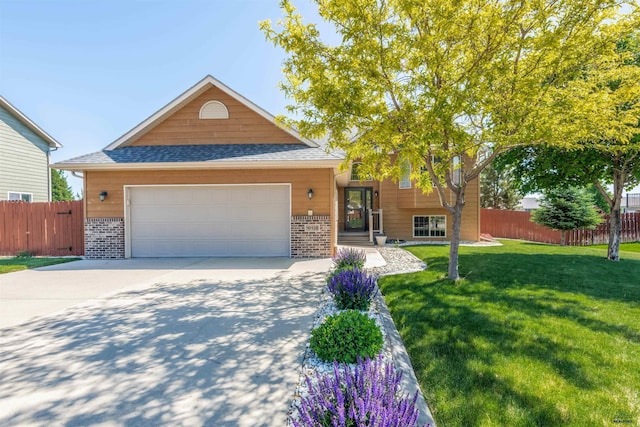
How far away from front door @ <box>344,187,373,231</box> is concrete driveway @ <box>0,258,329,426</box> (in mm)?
9394

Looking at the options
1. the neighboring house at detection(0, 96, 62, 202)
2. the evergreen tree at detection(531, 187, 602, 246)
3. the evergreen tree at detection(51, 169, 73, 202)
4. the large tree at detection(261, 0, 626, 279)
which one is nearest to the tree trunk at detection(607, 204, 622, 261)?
the evergreen tree at detection(531, 187, 602, 246)

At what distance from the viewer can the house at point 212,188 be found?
965 cm

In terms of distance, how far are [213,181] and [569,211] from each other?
17.4 meters

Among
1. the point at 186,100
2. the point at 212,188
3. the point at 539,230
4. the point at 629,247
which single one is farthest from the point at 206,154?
the point at 629,247

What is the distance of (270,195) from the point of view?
985cm

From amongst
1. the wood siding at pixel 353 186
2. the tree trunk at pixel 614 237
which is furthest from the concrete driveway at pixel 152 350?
the tree trunk at pixel 614 237

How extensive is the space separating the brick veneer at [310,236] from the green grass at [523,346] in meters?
3.47

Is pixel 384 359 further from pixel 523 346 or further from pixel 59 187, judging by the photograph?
pixel 59 187

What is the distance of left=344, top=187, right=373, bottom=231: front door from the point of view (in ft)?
51.7

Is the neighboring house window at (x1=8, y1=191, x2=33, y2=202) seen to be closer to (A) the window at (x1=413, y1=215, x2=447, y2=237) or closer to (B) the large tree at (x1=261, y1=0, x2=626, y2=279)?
(B) the large tree at (x1=261, y1=0, x2=626, y2=279)

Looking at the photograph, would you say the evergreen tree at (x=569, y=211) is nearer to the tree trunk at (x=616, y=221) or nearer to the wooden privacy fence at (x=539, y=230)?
the wooden privacy fence at (x=539, y=230)

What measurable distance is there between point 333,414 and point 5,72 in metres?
17.1

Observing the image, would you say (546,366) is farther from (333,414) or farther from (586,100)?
(586,100)

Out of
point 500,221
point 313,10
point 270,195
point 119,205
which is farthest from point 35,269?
point 500,221
